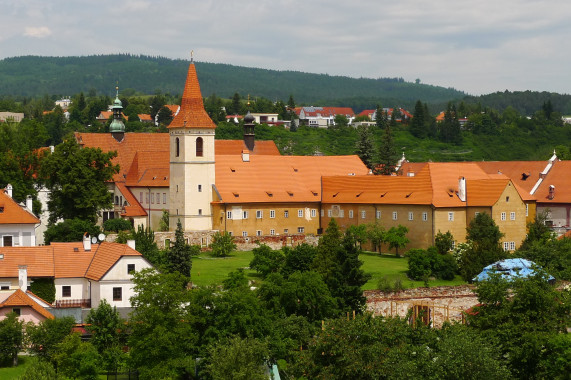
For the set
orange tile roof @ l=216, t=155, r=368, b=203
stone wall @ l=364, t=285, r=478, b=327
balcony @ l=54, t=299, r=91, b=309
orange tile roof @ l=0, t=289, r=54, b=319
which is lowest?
stone wall @ l=364, t=285, r=478, b=327

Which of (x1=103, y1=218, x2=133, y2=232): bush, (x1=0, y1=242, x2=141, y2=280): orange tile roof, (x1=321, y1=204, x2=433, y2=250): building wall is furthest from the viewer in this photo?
(x1=103, y1=218, x2=133, y2=232): bush

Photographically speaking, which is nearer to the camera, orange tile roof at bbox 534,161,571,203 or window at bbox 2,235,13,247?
window at bbox 2,235,13,247

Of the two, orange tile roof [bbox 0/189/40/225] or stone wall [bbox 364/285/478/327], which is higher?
orange tile roof [bbox 0/189/40/225]

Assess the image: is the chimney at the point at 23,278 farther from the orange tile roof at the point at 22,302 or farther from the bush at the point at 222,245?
the bush at the point at 222,245

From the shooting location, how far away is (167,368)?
47.3 meters

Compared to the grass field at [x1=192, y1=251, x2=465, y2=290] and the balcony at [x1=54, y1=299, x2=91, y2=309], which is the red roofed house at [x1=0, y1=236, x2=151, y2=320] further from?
the grass field at [x1=192, y1=251, x2=465, y2=290]

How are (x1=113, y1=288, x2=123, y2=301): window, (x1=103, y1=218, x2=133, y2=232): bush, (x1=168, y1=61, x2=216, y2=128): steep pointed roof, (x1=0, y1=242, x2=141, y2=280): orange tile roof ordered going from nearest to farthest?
(x1=113, y1=288, x2=123, y2=301): window, (x1=0, y1=242, x2=141, y2=280): orange tile roof, (x1=103, y1=218, x2=133, y2=232): bush, (x1=168, y1=61, x2=216, y2=128): steep pointed roof

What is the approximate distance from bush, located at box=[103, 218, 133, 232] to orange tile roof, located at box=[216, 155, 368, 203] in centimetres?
695

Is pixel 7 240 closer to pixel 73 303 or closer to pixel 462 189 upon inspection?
pixel 73 303

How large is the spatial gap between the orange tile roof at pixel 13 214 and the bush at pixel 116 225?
9.31 meters

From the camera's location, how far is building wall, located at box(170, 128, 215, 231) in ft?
262

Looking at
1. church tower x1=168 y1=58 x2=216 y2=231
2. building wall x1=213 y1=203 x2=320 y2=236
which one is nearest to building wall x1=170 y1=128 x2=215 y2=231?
church tower x1=168 y1=58 x2=216 y2=231

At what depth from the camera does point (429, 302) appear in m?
61.3

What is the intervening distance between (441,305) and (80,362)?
22253 mm
